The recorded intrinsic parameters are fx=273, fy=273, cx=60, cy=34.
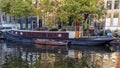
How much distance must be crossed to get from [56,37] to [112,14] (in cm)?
1792

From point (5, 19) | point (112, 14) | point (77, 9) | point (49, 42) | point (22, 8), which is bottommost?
point (49, 42)

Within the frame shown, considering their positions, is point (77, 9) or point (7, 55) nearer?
point (7, 55)

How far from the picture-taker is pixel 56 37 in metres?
49.1

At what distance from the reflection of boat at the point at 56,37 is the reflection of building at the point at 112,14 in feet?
49.2

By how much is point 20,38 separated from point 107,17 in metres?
21.0

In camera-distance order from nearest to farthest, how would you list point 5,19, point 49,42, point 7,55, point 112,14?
point 7,55, point 49,42, point 112,14, point 5,19

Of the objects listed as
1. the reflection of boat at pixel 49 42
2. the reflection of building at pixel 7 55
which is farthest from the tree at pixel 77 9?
the reflection of building at pixel 7 55

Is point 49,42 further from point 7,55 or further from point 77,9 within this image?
point 7,55

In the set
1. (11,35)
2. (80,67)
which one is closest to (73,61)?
(80,67)

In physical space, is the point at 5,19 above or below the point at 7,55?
above

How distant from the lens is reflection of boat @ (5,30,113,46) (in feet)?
153

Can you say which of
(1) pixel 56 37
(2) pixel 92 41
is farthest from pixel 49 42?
(2) pixel 92 41

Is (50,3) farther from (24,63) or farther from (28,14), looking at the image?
(24,63)

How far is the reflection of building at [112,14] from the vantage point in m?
60.6
